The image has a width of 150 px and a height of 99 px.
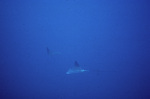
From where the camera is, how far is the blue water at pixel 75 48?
657 cm

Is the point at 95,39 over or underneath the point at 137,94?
over

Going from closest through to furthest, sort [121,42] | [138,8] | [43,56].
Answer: [138,8] → [121,42] → [43,56]

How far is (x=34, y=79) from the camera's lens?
27.8 ft

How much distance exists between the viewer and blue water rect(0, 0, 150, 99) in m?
6.57

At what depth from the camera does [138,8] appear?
6.08 meters

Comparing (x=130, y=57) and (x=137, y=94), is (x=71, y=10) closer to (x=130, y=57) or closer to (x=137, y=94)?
(x=130, y=57)

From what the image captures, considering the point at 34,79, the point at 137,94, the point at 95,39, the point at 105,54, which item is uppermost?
the point at 95,39

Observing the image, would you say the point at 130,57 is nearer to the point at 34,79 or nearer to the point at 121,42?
the point at 121,42

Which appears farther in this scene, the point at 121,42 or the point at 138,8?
the point at 121,42

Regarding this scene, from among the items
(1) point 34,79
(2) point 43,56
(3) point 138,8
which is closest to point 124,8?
(3) point 138,8

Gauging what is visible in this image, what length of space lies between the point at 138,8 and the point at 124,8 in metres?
0.64

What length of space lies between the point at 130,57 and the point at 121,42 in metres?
1.21

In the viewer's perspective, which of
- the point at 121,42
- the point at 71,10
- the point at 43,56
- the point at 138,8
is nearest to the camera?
the point at 138,8

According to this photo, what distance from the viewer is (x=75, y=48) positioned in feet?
28.8
